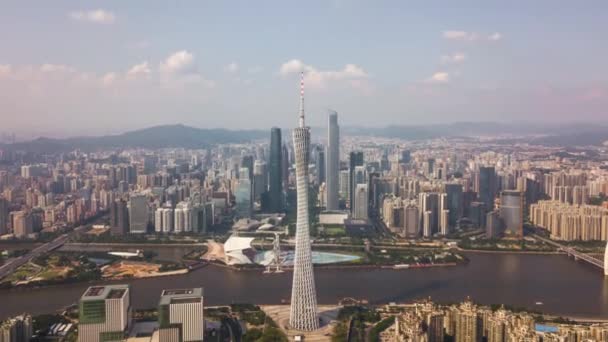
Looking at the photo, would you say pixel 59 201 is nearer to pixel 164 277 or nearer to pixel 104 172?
pixel 104 172

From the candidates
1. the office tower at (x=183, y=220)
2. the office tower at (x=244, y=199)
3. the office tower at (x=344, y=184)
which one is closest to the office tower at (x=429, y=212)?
the office tower at (x=244, y=199)

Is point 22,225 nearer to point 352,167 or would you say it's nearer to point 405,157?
point 352,167

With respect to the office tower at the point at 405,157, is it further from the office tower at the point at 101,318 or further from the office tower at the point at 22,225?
the office tower at the point at 101,318

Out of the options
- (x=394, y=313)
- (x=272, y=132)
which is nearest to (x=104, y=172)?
(x=272, y=132)

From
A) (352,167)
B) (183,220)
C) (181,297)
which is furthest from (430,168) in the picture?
(181,297)

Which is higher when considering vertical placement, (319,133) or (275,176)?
(319,133)

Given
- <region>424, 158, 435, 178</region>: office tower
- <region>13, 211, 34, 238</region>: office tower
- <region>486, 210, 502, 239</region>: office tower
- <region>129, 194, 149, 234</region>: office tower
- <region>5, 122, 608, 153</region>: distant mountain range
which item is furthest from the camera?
<region>5, 122, 608, 153</region>: distant mountain range

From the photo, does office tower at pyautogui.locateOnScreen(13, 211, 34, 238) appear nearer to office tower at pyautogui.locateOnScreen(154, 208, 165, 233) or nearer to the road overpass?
office tower at pyautogui.locateOnScreen(154, 208, 165, 233)

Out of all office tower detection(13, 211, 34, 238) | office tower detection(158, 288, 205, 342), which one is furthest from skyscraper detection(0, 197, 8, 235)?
office tower detection(158, 288, 205, 342)
